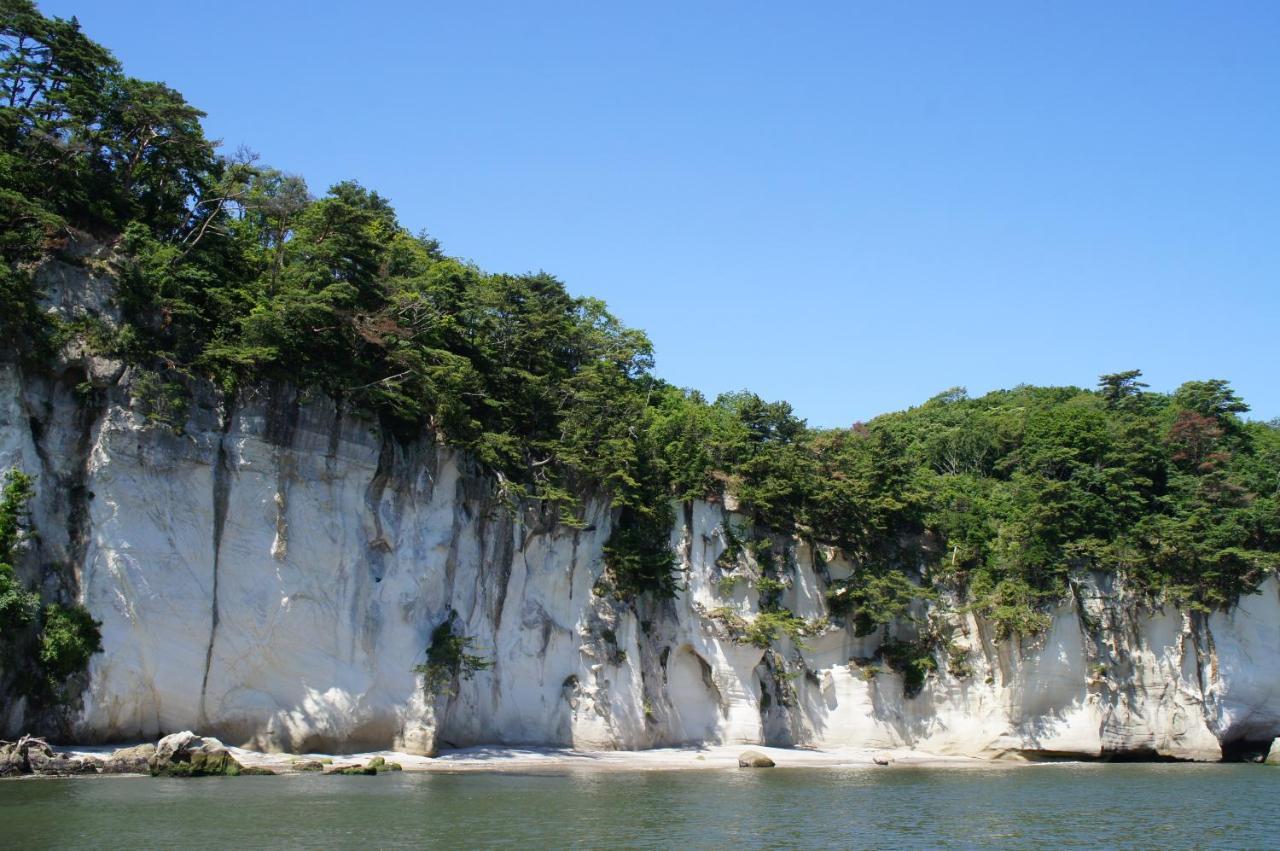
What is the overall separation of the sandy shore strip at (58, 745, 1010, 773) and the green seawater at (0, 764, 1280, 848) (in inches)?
69.8

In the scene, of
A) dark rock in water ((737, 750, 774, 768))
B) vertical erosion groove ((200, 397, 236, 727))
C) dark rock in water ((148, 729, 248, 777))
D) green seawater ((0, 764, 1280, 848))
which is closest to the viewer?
green seawater ((0, 764, 1280, 848))

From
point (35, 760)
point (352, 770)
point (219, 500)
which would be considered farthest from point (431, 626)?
point (35, 760)

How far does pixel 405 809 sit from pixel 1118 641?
31.4 m

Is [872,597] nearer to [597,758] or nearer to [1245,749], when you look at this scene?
[597,758]

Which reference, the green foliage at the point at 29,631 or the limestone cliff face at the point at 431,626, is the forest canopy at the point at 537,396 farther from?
the green foliage at the point at 29,631

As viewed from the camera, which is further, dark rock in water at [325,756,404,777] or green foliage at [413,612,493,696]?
green foliage at [413,612,493,696]

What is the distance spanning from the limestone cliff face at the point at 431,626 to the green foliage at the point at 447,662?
37 centimetres

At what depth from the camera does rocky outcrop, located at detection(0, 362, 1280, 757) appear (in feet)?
89.8

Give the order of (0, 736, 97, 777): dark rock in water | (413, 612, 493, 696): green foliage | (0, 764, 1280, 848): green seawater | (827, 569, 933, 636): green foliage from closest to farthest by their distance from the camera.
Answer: (0, 764, 1280, 848): green seawater < (0, 736, 97, 777): dark rock in water < (413, 612, 493, 696): green foliage < (827, 569, 933, 636): green foliage

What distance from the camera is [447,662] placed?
3172 cm

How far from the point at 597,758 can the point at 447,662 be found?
631 centimetres

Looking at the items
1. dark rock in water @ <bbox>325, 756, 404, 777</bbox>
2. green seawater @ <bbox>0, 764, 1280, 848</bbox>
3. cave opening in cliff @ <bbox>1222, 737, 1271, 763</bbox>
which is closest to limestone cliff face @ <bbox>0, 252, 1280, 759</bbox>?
cave opening in cliff @ <bbox>1222, 737, 1271, 763</bbox>

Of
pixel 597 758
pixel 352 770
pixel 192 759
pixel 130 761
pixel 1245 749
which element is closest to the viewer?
pixel 130 761

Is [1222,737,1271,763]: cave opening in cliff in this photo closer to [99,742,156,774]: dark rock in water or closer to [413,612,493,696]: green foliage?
[413,612,493,696]: green foliage
